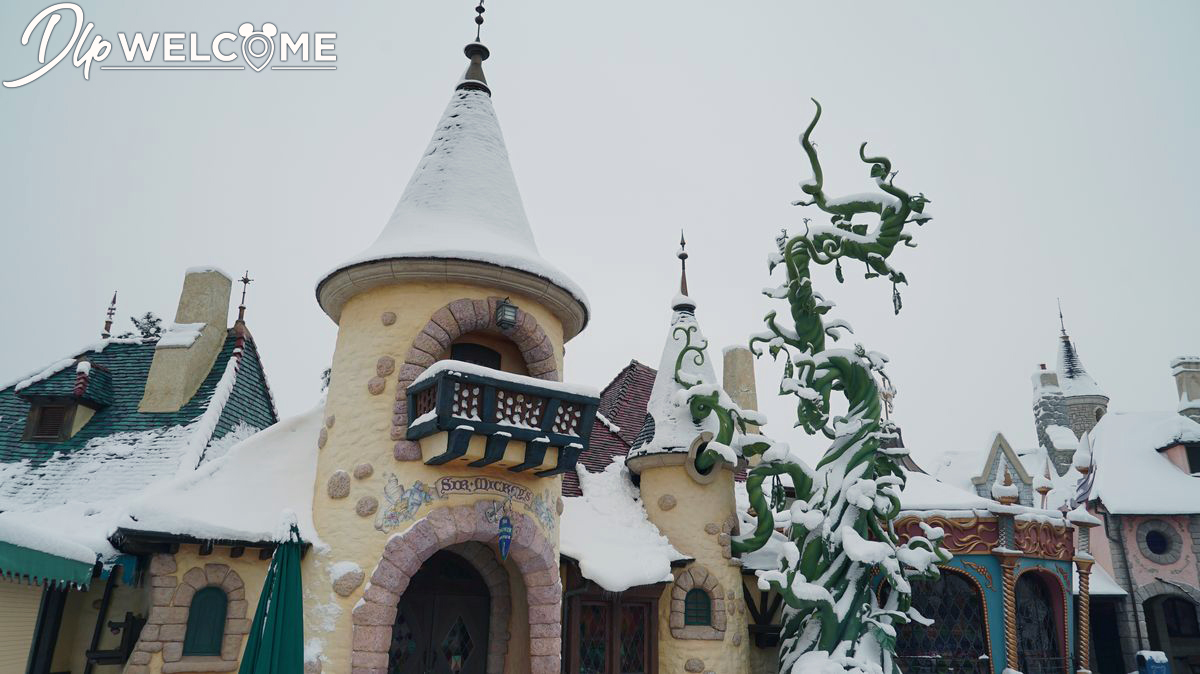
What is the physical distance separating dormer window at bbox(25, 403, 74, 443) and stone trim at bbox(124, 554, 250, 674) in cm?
472

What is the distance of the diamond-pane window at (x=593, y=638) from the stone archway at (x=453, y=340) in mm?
4184

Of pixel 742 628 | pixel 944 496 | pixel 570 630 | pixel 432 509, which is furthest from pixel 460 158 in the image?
pixel 944 496

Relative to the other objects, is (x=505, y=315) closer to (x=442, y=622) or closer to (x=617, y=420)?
(x=442, y=622)

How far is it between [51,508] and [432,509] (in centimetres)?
568

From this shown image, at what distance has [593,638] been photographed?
13.0 metres

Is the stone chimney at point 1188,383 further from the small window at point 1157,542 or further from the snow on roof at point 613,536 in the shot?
the snow on roof at point 613,536

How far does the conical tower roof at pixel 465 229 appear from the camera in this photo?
10.7 metres

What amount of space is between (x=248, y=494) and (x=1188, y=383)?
2995 centimetres

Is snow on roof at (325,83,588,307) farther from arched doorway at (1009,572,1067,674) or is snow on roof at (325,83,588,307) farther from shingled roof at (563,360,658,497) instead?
arched doorway at (1009,572,1067,674)

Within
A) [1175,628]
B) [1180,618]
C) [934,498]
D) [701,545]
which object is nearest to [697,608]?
[701,545]

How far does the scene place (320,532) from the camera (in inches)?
402

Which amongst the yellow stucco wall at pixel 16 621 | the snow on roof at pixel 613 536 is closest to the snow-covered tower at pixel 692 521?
the snow on roof at pixel 613 536

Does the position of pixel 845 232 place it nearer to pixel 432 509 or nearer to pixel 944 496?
pixel 944 496

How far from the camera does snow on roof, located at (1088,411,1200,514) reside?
74.7 ft
